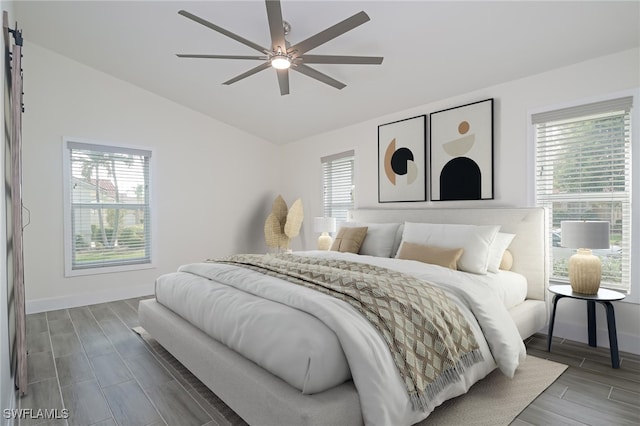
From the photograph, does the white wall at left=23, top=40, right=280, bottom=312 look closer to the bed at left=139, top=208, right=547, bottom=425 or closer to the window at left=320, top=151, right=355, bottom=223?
the window at left=320, top=151, right=355, bottom=223

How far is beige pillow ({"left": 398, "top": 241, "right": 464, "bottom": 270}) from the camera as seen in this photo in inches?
117

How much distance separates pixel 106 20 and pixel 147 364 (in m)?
3.21

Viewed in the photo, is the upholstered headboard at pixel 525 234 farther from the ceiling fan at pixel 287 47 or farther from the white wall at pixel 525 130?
the ceiling fan at pixel 287 47

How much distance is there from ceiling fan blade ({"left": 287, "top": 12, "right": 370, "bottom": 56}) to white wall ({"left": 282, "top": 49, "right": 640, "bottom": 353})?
1960mm

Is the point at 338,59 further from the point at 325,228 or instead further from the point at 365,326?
the point at 325,228

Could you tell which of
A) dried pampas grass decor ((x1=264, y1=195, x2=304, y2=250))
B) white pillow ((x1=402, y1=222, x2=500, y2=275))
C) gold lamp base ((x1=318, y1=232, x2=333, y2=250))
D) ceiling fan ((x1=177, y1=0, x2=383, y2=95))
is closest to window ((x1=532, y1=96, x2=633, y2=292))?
white pillow ((x1=402, y1=222, x2=500, y2=275))

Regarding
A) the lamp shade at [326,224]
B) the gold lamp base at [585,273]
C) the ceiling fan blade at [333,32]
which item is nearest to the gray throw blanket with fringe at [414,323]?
the gold lamp base at [585,273]

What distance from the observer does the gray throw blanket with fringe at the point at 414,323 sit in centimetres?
164

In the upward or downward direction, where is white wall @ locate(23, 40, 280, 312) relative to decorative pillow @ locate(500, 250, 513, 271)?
upward

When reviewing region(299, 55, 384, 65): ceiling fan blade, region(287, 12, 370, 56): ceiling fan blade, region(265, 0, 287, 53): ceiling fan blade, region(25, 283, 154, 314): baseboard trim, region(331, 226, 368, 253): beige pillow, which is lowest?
region(25, 283, 154, 314): baseboard trim

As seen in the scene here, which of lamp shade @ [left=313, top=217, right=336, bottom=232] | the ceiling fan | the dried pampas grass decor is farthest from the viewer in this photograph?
the dried pampas grass decor

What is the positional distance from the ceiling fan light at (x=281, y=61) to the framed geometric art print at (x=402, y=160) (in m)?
1.97

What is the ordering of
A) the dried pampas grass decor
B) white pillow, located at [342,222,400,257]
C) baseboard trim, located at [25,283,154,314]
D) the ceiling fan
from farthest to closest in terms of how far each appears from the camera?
the dried pampas grass decor, baseboard trim, located at [25,283,154,314], white pillow, located at [342,222,400,257], the ceiling fan

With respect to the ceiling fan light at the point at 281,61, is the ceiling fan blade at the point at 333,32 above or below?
above
